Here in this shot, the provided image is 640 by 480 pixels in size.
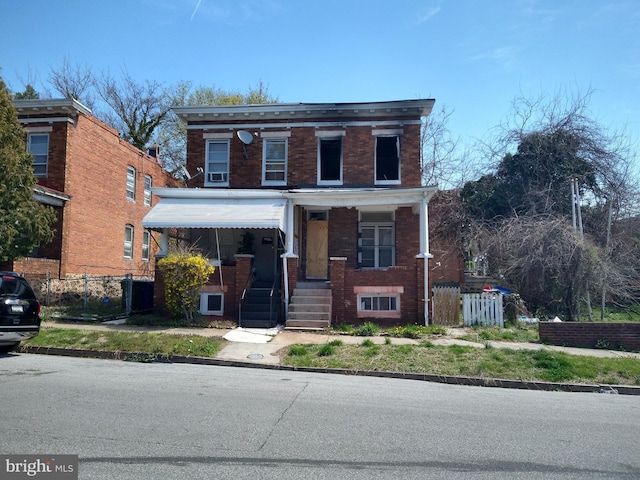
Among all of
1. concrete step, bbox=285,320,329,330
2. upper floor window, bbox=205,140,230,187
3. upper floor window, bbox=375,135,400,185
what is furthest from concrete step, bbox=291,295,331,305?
upper floor window, bbox=205,140,230,187

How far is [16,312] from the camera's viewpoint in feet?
33.0

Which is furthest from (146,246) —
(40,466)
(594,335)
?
(40,466)

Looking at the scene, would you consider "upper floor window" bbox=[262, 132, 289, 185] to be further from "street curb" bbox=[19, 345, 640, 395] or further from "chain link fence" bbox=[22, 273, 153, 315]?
"street curb" bbox=[19, 345, 640, 395]

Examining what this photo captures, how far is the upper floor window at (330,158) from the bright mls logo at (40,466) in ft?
49.4

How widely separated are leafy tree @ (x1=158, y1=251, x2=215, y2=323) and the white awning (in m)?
1.09

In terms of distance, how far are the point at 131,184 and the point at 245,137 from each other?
10353 millimetres

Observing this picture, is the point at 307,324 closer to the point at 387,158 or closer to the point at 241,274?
the point at 241,274

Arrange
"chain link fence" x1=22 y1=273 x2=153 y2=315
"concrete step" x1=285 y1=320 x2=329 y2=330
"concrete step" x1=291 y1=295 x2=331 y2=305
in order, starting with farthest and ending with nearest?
"chain link fence" x1=22 y1=273 x2=153 y2=315
"concrete step" x1=291 y1=295 x2=331 y2=305
"concrete step" x1=285 y1=320 x2=329 y2=330

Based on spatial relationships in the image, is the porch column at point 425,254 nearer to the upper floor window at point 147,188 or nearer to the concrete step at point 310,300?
the concrete step at point 310,300

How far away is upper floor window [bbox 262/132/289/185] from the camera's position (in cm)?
1920

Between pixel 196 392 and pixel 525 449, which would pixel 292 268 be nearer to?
pixel 196 392

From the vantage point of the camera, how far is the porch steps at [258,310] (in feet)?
49.4

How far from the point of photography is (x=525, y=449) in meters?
5.35

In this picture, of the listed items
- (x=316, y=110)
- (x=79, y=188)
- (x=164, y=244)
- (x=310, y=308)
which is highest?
(x=316, y=110)
